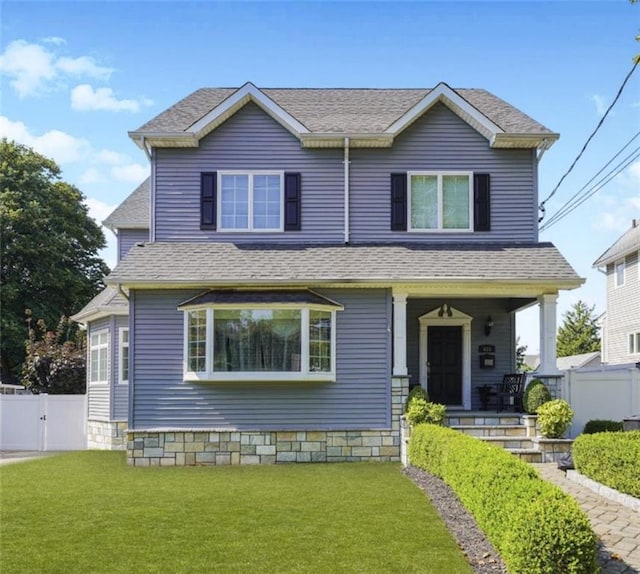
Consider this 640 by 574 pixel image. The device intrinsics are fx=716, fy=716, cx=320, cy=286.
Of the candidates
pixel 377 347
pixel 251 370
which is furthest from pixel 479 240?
pixel 251 370

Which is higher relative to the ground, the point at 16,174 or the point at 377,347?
the point at 16,174

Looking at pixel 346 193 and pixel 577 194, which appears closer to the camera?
pixel 346 193

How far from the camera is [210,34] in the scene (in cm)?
1273

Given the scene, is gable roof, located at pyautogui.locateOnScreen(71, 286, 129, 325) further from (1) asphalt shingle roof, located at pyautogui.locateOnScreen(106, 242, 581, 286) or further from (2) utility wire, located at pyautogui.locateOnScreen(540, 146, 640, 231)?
(2) utility wire, located at pyautogui.locateOnScreen(540, 146, 640, 231)

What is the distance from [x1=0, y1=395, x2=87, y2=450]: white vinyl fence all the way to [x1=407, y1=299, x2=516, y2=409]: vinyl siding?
338 inches

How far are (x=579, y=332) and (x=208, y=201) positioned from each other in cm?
3886

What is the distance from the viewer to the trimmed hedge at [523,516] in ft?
17.6

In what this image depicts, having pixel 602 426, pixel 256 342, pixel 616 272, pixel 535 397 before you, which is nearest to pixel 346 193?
pixel 256 342

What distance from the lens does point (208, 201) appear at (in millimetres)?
14594

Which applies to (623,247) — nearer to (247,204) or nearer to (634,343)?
(634,343)

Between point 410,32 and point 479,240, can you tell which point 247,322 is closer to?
point 479,240

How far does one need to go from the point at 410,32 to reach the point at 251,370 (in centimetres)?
704

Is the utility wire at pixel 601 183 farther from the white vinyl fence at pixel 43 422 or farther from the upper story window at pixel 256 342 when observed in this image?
the white vinyl fence at pixel 43 422

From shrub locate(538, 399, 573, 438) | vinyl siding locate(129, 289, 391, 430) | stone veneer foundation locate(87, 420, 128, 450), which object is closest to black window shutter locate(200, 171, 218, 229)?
vinyl siding locate(129, 289, 391, 430)
